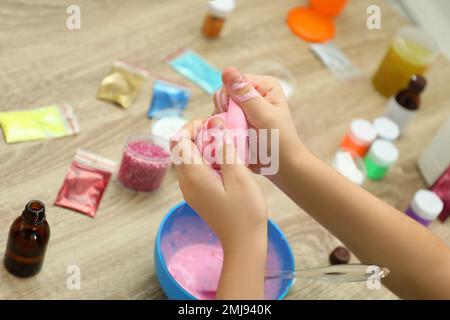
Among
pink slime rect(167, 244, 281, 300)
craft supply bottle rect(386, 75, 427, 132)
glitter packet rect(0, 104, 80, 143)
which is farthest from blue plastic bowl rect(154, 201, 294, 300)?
craft supply bottle rect(386, 75, 427, 132)

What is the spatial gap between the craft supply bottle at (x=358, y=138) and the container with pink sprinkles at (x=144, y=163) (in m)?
0.39

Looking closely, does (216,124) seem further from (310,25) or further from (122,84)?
(310,25)

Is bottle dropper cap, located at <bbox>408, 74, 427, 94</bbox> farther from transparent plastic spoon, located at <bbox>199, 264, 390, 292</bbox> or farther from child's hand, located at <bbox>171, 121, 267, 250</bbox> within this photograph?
child's hand, located at <bbox>171, 121, 267, 250</bbox>

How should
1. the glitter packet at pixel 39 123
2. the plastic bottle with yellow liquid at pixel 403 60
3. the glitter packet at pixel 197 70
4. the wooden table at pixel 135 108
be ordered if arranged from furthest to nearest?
the plastic bottle with yellow liquid at pixel 403 60
the glitter packet at pixel 197 70
the glitter packet at pixel 39 123
the wooden table at pixel 135 108

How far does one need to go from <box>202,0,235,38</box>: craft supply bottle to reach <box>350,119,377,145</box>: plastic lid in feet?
1.17

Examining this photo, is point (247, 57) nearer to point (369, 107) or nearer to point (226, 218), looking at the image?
point (369, 107)

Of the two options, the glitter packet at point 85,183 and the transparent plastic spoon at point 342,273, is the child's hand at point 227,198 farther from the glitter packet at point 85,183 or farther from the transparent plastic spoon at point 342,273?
the glitter packet at point 85,183

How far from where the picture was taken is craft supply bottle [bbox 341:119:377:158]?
4.03 feet

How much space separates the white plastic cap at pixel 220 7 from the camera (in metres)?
A: 1.32

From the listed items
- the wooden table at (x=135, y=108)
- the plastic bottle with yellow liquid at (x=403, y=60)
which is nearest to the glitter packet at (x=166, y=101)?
the wooden table at (x=135, y=108)

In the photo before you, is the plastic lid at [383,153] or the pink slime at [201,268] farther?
the plastic lid at [383,153]

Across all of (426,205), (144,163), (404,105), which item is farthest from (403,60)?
(144,163)

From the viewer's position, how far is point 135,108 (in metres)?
A: 1.16

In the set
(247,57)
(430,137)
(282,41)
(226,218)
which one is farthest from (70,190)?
(430,137)
